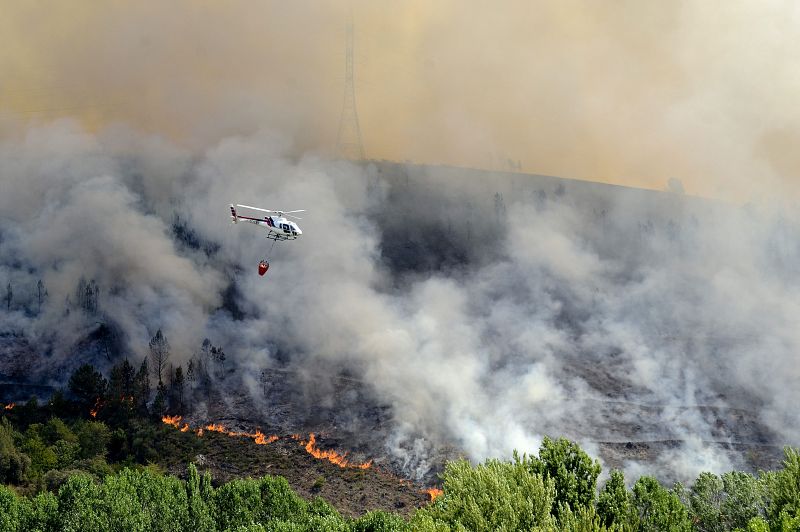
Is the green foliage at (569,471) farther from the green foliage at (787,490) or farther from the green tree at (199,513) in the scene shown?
the green tree at (199,513)

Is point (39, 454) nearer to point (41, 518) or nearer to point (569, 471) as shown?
point (41, 518)

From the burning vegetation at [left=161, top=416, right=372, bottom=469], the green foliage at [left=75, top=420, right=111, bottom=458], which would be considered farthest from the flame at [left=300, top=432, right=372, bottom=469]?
the green foliage at [left=75, top=420, right=111, bottom=458]

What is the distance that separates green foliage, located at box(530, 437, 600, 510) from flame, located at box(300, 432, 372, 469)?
355 ft

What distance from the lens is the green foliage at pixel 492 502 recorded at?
5322 cm

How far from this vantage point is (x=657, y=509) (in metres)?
66.4

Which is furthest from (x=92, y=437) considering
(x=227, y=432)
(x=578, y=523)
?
(x=578, y=523)

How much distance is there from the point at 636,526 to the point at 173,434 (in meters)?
148

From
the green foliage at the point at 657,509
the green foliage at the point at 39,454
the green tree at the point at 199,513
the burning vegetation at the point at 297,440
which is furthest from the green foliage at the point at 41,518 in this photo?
the burning vegetation at the point at 297,440

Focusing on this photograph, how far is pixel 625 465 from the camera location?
6777 inches

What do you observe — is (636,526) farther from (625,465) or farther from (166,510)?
(625,465)

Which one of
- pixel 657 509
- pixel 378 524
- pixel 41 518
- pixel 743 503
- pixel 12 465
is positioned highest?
pixel 12 465

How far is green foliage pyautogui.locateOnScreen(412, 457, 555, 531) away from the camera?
53.2 meters

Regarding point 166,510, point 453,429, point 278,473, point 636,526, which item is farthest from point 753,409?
point 166,510

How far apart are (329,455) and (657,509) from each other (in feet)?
404
